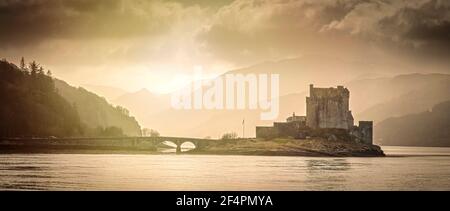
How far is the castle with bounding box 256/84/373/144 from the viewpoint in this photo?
107250 mm

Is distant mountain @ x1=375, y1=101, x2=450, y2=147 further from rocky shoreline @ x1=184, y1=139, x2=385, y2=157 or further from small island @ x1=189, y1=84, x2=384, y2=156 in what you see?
rocky shoreline @ x1=184, y1=139, x2=385, y2=157

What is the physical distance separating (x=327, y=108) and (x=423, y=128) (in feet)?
282

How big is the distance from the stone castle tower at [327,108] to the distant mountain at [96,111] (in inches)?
1756

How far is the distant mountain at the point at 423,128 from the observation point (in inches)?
6688

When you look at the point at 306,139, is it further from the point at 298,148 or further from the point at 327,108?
the point at 327,108

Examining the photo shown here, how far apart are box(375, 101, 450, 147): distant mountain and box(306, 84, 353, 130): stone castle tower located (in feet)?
207

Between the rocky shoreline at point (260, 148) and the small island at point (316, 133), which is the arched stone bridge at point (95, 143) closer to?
the rocky shoreline at point (260, 148)

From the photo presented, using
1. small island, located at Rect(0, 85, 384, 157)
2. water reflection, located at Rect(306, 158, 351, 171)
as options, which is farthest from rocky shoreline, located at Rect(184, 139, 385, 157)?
water reflection, located at Rect(306, 158, 351, 171)
